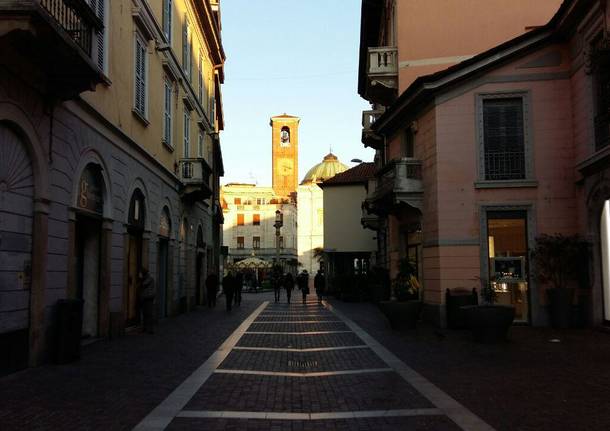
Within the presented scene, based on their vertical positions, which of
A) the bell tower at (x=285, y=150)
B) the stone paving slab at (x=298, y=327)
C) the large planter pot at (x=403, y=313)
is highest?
the bell tower at (x=285, y=150)

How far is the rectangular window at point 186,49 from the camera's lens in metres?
22.2

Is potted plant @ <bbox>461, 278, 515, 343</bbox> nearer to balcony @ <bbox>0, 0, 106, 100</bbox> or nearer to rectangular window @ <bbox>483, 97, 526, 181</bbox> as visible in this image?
rectangular window @ <bbox>483, 97, 526, 181</bbox>

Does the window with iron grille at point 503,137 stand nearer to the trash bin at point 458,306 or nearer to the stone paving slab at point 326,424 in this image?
the trash bin at point 458,306

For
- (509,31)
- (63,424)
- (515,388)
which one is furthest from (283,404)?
(509,31)

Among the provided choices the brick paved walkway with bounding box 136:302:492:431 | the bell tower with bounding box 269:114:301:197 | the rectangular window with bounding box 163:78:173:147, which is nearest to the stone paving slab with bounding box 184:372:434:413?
the brick paved walkway with bounding box 136:302:492:431

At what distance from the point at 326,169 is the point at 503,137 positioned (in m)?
67.3

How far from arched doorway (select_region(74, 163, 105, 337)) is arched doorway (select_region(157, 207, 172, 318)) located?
5.70 m

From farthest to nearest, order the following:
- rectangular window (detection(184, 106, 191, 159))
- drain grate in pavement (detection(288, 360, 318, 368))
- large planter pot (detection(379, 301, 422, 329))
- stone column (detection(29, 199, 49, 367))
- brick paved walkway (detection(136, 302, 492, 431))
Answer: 1. rectangular window (detection(184, 106, 191, 159))
2. large planter pot (detection(379, 301, 422, 329))
3. drain grate in pavement (detection(288, 360, 318, 368))
4. stone column (detection(29, 199, 49, 367))
5. brick paved walkway (detection(136, 302, 492, 431))

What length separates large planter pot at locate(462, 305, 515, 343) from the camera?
40.5 ft

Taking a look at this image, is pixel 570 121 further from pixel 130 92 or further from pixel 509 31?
pixel 130 92

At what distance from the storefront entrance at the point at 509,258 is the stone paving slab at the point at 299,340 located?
4.32m

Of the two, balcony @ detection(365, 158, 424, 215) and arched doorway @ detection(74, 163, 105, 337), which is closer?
arched doorway @ detection(74, 163, 105, 337)

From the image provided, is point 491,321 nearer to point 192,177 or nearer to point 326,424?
point 326,424

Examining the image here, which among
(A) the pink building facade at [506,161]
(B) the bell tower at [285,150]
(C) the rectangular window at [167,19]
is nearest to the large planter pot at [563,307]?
(A) the pink building facade at [506,161]
